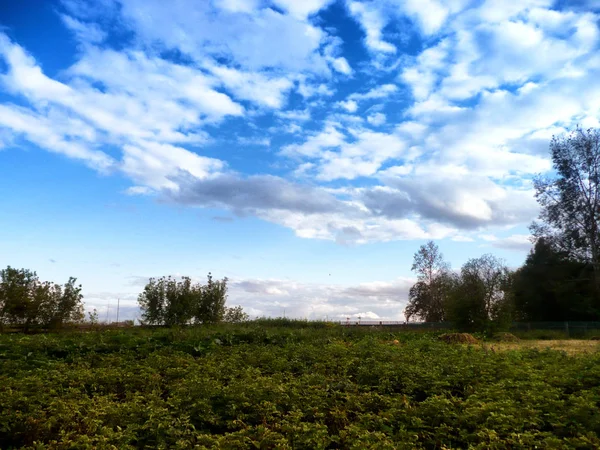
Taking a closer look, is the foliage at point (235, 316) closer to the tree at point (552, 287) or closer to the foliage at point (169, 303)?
the foliage at point (169, 303)

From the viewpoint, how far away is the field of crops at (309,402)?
4668mm

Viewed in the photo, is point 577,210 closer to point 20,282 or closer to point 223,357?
point 223,357

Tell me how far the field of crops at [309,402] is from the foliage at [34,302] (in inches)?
413

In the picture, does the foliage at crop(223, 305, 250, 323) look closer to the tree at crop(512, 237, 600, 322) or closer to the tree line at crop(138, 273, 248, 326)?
the tree line at crop(138, 273, 248, 326)

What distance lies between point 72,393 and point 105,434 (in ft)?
6.87

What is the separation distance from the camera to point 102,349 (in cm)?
1055

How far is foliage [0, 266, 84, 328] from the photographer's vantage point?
18406mm

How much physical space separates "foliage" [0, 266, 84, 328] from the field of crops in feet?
34.4

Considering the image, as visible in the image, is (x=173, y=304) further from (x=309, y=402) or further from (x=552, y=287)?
(x=552, y=287)

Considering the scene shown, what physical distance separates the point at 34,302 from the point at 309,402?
55.7 ft

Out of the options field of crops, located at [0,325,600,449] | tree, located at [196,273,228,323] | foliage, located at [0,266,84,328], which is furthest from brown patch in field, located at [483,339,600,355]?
foliage, located at [0,266,84,328]

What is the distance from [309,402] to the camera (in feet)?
18.9

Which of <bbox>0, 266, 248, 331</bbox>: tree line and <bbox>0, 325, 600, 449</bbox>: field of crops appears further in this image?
<bbox>0, 266, 248, 331</bbox>: tree line

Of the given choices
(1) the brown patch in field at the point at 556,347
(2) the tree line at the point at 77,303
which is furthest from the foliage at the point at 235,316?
(1) the brown patch in field at the point at 556,347
